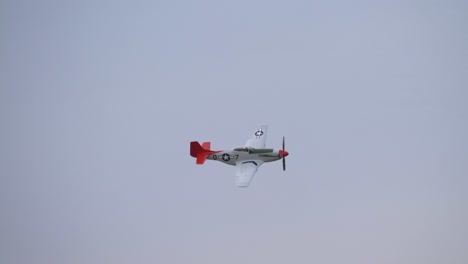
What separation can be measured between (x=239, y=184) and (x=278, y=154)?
500 centimetres

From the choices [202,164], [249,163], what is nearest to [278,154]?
[249,163]

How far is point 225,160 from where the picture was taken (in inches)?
2010

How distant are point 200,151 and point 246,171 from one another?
15.0 ft

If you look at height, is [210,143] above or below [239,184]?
above

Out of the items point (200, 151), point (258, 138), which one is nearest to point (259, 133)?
point (258, 138)

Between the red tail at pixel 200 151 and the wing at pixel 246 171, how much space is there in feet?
9.20

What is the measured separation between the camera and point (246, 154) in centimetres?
5028

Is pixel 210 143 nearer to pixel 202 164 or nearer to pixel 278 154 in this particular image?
pixel 202 164

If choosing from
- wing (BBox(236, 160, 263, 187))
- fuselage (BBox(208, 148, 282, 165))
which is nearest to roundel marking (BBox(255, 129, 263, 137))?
fuselage (BBox(208, 148, 282, 165))

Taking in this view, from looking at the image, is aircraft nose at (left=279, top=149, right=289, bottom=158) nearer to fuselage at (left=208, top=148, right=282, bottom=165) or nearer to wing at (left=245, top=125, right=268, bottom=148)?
fuselage at (left=208, top=148, right=282, bottom=165)

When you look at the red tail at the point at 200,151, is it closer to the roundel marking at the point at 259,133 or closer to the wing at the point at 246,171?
the wing at the point at 246,171

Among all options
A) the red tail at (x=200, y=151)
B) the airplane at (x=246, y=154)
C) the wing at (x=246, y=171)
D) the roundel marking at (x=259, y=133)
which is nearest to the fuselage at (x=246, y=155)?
the airplane at (x=246, y=154)

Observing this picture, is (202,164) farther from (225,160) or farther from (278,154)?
(278,154)

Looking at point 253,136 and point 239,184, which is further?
point 253,136
